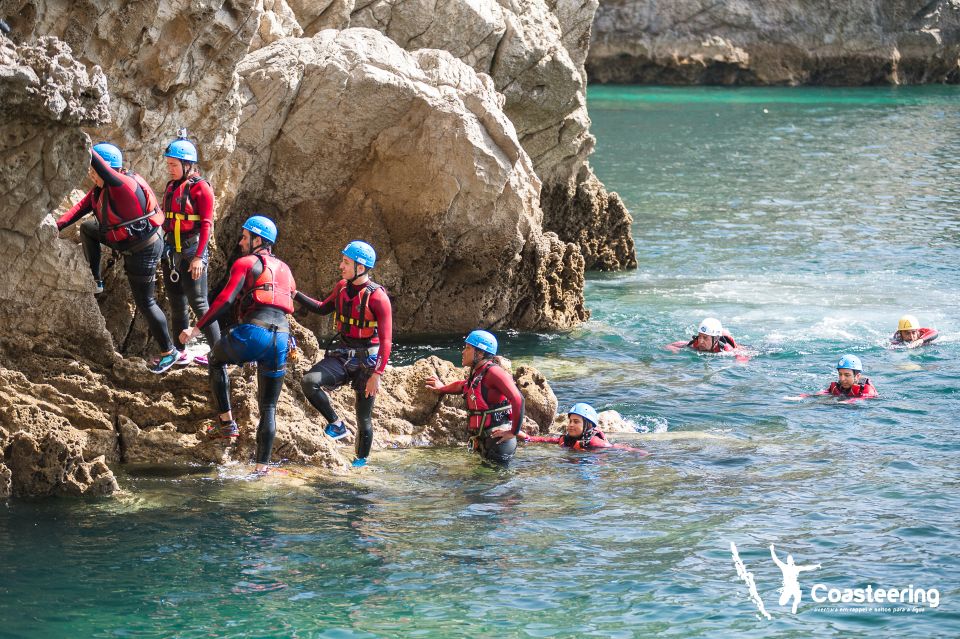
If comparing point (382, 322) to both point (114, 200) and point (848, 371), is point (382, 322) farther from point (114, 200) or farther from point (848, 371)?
point (848, 371)

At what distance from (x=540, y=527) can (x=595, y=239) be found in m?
15.7

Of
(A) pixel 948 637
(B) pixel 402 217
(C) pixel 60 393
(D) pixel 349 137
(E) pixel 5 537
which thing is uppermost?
(D) pixel 349 137

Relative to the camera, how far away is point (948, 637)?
1029cm

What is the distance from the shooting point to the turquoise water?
1048cm

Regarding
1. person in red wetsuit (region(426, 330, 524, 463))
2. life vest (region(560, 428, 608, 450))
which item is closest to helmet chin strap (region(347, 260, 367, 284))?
person in red wetsuit (region(426, 330, 524, 463))

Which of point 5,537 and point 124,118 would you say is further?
point 124,118

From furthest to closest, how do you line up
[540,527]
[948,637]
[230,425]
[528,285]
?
1. [528,285]
2. [230,425]
3. [540,527]
4. [948,637]

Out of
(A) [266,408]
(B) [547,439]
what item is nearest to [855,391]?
(B) [547,439]

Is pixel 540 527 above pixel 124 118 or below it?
below

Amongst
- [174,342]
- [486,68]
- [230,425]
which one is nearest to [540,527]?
[230,425]

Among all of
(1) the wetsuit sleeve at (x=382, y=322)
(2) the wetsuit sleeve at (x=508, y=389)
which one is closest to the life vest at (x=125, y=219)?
(1) the wetsuit sleeve at (x=382, y=322)

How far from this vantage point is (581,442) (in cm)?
1545

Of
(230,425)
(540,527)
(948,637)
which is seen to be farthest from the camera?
(230,425)

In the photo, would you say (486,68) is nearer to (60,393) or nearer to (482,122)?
(482,122)
